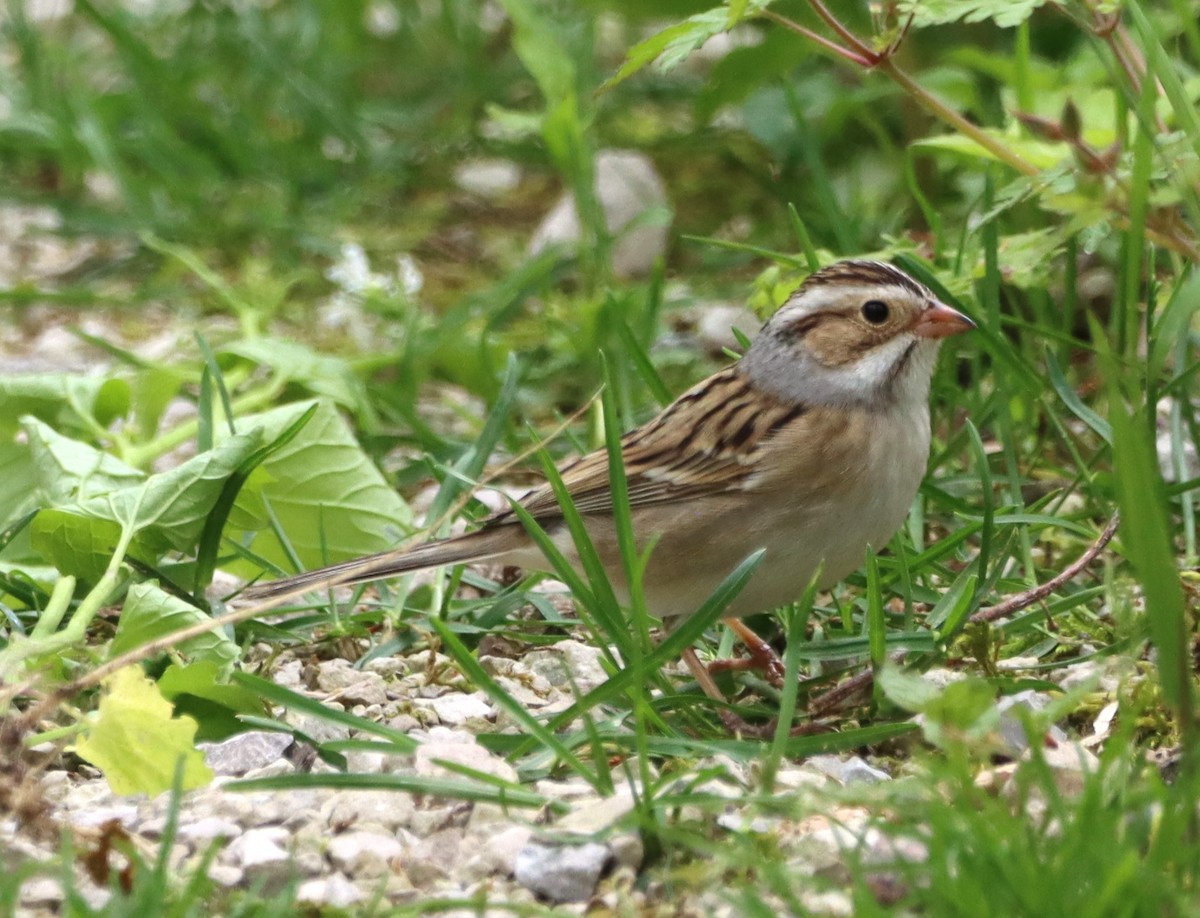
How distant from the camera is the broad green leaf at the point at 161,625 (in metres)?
2.57

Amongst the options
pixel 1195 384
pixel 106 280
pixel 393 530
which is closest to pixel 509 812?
pixel 393 530

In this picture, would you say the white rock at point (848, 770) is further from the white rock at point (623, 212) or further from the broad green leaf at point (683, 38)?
the white rock at point (623, 212)

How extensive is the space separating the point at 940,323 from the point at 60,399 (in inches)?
68.8

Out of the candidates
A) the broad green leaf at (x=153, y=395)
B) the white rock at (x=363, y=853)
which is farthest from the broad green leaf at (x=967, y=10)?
the broad green leaf at (x=153, y=395)

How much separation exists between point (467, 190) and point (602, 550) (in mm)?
2935

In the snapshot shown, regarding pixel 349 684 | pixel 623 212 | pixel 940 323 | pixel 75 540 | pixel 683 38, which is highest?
pixel 683 38

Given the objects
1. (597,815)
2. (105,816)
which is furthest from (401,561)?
(597,815)

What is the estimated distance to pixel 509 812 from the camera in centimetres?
218

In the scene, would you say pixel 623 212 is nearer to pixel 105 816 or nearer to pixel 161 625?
pixel 161 625

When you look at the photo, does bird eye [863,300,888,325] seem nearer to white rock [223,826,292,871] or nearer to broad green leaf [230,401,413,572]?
broad green leaf [230,401,413,572]

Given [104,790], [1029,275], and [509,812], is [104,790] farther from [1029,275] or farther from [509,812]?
[1029,275]

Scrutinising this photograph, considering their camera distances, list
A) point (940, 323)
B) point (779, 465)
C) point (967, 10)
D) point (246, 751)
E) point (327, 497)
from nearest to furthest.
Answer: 1. point (246, 751)
2. point (967, 10)
3. point (779, 465)
4. point (940, 323)
5. point (327, 497)

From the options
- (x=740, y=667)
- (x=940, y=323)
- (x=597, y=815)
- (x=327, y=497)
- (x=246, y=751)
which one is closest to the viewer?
(x=597, y=815)

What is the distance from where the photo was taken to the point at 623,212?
17.3 feet
